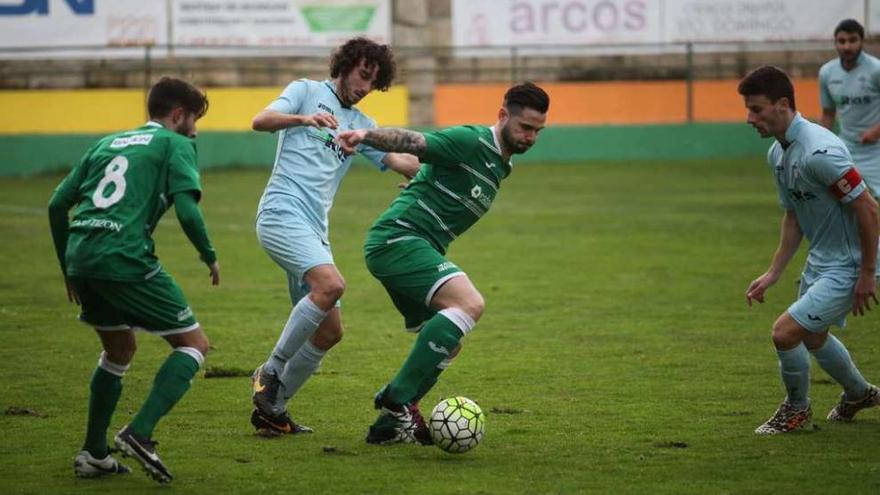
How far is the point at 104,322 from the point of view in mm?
6887

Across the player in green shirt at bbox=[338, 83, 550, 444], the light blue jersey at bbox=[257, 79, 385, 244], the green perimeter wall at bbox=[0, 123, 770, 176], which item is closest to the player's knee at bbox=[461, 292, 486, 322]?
the player in green shirt at bbox=[338, 83, 550, 444]

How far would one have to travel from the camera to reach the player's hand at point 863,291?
7.52m

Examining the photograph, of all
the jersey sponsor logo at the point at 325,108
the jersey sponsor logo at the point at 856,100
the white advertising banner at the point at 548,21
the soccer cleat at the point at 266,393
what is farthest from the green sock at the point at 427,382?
the white advertising banner at the point at 548,21

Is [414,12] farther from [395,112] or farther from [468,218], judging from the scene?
[468,218]

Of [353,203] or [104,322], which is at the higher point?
[104,322]

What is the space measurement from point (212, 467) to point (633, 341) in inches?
191

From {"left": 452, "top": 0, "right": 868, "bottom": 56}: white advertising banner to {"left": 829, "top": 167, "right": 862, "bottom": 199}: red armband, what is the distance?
2598cm

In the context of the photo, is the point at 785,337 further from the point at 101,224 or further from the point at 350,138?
the point at 101,224

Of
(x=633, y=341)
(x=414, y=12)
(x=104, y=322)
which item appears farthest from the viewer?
(x=414, y=12)

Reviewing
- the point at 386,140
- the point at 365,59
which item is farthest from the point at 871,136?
the point at 386,140

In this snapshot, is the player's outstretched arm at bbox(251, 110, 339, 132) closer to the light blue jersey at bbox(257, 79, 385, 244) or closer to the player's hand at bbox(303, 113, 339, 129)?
the player's hand at bbox(303, 113, 339, 129)

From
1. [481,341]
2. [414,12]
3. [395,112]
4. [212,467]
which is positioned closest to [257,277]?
[481,341]

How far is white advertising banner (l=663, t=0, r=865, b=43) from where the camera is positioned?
33.5m

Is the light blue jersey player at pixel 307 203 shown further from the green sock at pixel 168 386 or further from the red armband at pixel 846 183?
the red armband at pixel 846 183
